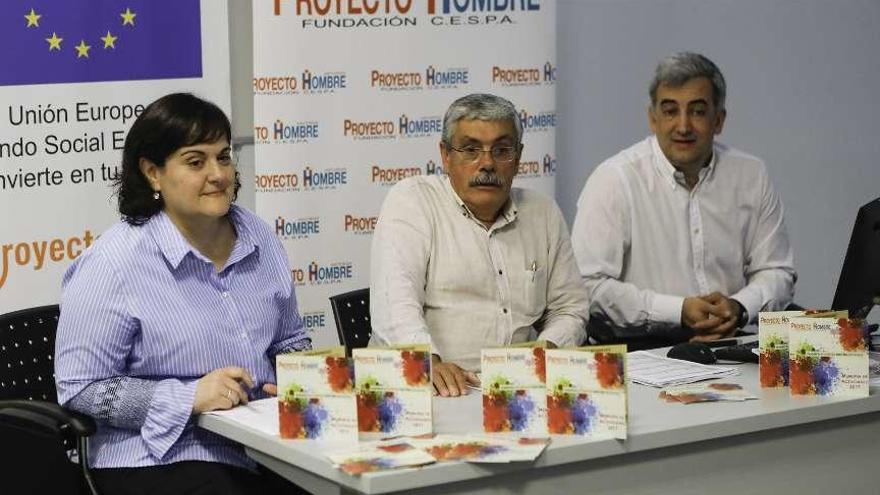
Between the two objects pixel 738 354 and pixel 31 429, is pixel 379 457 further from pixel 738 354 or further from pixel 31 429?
pixel 738 354

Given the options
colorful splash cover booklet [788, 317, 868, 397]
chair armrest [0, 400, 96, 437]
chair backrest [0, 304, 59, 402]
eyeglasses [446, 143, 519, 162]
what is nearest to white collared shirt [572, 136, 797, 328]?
eyeglasses [446, 143, 519, 162]

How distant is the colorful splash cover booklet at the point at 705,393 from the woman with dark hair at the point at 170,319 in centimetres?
100

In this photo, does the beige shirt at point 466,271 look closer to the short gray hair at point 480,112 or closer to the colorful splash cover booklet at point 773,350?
the short gray hair at point 480,112

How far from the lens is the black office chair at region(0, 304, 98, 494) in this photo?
3299mm

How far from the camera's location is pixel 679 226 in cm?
489

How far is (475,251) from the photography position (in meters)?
4.09

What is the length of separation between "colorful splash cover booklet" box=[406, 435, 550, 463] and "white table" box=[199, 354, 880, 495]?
3cm

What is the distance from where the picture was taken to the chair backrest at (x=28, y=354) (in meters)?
3.71

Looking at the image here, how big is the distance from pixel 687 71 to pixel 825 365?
5.22 feet

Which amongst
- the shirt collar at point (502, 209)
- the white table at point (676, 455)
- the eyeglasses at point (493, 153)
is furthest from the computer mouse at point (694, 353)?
the eyeglasses at point (493, 153)

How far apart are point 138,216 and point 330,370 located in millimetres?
837

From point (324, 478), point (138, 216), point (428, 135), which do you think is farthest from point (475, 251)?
point (428, 135)

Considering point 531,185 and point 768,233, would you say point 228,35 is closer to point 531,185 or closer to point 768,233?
point 531,185

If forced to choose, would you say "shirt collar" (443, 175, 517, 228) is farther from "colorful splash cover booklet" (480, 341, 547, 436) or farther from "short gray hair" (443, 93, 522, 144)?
"colorful splash cover booklet" (480, 341, 547, 436)
